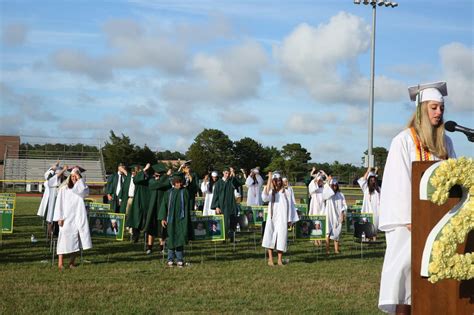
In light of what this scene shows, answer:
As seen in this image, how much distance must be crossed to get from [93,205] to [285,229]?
690cm

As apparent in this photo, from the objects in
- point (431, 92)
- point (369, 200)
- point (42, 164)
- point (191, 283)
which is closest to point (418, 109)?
point (431, 92)

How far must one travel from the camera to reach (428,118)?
534 centimetres

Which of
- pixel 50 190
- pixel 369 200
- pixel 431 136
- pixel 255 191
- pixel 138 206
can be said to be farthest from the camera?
pixel 255 191

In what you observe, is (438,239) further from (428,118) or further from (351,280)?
(351,280)

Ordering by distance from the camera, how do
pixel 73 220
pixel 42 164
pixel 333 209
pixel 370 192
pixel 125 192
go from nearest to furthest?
pixel 73 220 → pixel 333 209 → pixel 370 192 → pixel 125 192 → pixel 42 164

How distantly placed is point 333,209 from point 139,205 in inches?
206

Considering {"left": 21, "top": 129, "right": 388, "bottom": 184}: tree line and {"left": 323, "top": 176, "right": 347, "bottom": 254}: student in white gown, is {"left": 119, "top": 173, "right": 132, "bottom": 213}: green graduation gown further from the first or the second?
{"left": 21, "top": 129, "right": 388, "bottom": 184}: tree line

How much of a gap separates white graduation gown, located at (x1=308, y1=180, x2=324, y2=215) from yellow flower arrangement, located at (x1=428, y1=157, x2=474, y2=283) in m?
15.2

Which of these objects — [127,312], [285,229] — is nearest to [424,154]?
[127,312]

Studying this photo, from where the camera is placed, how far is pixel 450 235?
4234 millimetres

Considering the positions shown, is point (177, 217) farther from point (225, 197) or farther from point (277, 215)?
point (225, 197)

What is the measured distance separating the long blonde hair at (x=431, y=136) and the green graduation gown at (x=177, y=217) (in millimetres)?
9467

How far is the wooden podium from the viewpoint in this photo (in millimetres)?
4402

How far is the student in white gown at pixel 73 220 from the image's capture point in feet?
44.4
